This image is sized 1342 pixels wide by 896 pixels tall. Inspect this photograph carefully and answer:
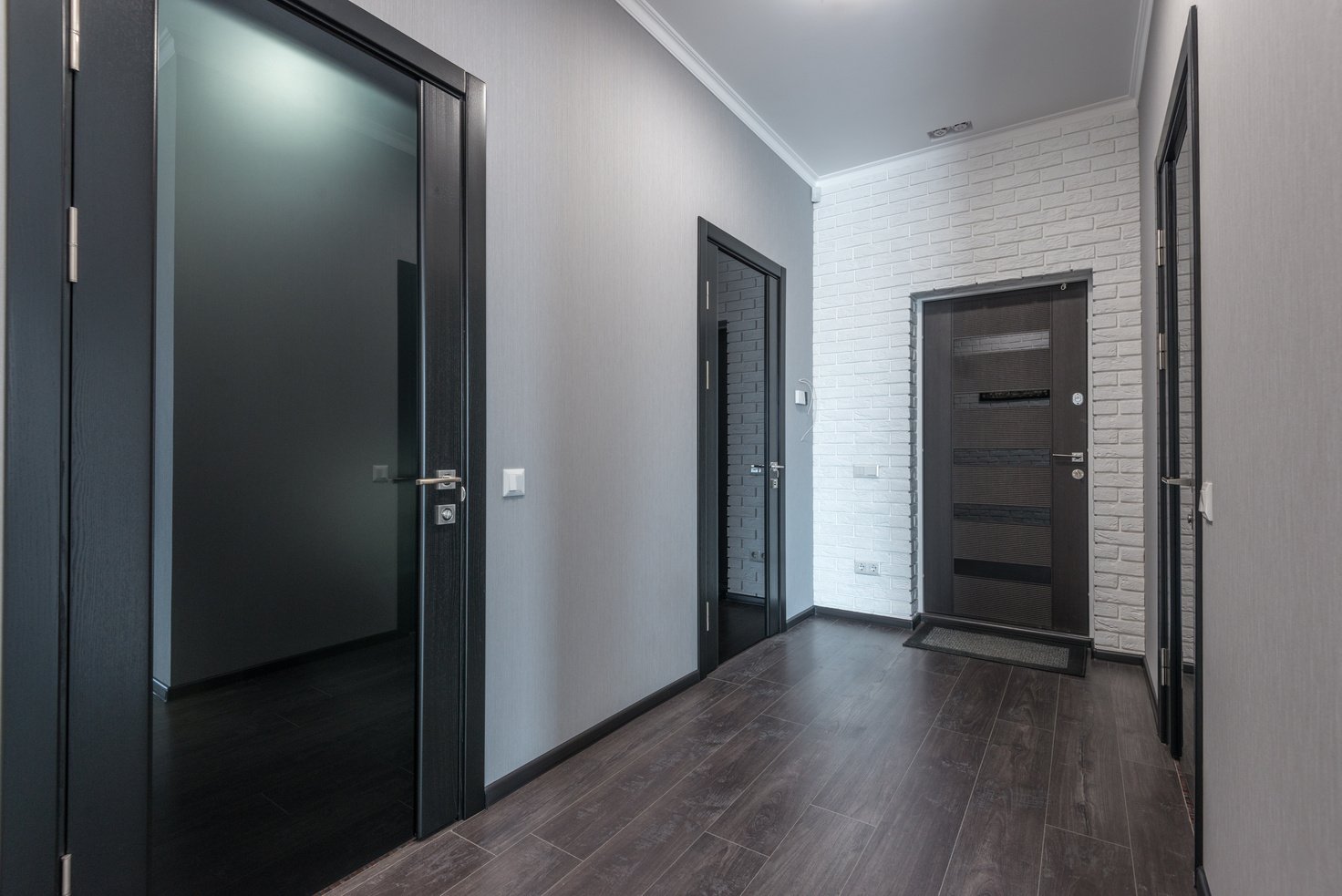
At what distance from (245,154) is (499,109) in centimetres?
74

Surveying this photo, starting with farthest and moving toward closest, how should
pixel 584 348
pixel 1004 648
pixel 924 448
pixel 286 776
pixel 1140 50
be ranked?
pixel 924 448
pixel 1004 648
pixel 1140 50
pixel 584 348
pixel 286 776

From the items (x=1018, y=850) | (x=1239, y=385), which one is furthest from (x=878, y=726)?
(x=1239, y=385)

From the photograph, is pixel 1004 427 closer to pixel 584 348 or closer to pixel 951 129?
pixel 951 129

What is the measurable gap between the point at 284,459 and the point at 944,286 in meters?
3.57

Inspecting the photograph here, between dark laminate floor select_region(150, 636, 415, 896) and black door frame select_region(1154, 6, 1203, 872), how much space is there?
219cm

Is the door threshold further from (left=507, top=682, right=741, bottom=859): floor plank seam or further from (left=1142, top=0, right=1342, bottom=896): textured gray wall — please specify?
(left=1142, top=0, right=1342, bottom=896): textured gray wall

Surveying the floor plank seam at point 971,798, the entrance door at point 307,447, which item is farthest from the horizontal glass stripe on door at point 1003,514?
the entrance door at point 307,447

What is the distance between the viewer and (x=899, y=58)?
117 inches

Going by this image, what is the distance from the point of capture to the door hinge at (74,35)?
116cm

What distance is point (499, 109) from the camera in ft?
6.64

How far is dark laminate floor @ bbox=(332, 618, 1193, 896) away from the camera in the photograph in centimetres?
164

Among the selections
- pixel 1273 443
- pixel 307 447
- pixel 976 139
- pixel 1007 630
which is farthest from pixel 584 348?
pixel 1007 630

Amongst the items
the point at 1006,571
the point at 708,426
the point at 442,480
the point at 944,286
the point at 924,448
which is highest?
the point at 944,286

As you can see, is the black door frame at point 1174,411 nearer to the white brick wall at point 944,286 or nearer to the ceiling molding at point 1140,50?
the ceiling molding at point 1140,50
